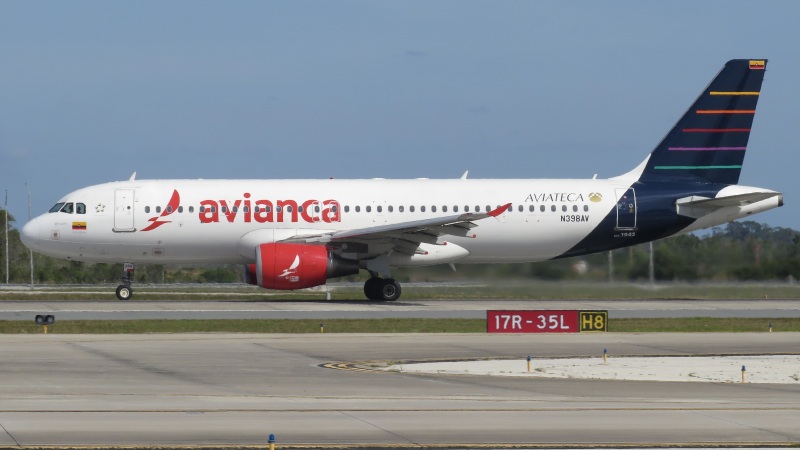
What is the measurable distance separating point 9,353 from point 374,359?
7580mm

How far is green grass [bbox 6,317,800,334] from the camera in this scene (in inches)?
1246

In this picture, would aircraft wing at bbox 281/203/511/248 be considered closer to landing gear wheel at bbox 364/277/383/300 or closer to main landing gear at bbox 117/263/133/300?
landing gear wheel at bbox 364/277/383/300

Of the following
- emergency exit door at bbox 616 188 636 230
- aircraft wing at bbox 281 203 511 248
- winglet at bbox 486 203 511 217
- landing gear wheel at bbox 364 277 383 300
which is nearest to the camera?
aircraft wing at bbox 281 203 511 248

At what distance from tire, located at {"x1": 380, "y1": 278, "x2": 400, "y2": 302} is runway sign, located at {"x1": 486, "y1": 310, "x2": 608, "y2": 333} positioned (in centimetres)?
1114

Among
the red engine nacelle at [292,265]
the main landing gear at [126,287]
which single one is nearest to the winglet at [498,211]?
the red engine nacelle at [292,265]

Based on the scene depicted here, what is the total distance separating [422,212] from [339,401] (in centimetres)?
2502

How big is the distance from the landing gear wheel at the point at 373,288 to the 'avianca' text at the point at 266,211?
8.08 ft

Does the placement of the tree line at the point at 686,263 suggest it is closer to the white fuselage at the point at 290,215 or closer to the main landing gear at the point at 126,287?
the white fuselage at the point at 290,215

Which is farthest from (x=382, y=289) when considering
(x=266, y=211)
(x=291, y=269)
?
(x=266, y=211)

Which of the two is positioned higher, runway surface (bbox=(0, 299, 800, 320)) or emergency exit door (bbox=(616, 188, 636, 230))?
emergency exit door (bbox=(616, 188, 636, 230))

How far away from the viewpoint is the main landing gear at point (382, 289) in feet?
140

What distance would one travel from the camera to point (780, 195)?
1704 inches

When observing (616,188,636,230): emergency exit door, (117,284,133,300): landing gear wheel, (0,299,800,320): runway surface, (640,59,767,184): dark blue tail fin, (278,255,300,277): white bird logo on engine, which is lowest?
(0,299,800,320): runway surface

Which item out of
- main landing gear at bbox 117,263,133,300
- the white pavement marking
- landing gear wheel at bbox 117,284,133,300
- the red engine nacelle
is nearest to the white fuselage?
main landing gear at bbox 117,263,133,300
